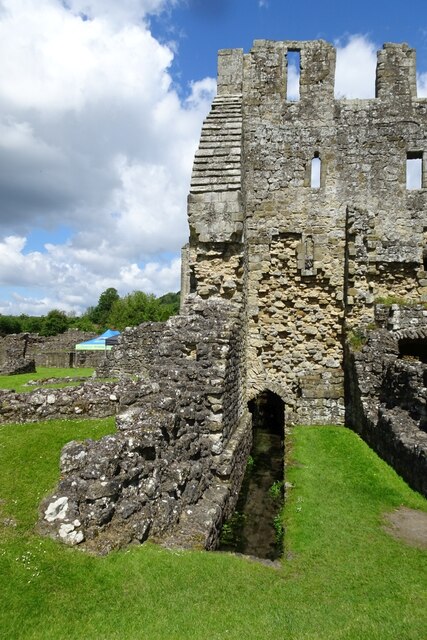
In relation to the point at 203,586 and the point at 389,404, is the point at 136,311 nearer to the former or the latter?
the point at 389,404

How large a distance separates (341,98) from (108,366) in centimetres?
1254

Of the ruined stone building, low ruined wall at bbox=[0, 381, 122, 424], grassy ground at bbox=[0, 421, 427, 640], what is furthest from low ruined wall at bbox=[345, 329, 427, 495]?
low ruined wall at bbox=[0, 381, 122, 424]

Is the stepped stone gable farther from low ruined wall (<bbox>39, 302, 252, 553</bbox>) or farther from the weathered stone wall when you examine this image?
the weathered stone wall

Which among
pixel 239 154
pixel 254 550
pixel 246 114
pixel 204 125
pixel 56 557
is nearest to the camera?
pixel 56 557

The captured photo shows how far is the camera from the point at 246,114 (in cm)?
1492

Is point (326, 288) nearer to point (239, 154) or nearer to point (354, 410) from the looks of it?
point (354, 410)

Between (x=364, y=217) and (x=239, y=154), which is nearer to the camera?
(x=239, y=154)

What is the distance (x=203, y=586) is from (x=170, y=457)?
2195 mm

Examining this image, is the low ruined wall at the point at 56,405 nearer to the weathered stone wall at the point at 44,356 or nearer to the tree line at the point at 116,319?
the weathered stone wall at the point at 44,356

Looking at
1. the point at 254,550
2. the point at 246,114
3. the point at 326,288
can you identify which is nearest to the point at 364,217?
the point at 326,288

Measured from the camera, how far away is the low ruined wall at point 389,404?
338 inches

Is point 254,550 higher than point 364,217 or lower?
lower

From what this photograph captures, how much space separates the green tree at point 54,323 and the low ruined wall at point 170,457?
197 ft

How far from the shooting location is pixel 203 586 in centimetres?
507
